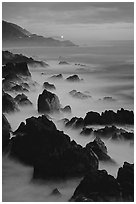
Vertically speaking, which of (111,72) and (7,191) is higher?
(111,72)

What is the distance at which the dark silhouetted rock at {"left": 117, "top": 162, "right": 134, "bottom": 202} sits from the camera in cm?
235

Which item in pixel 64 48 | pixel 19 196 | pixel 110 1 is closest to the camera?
pixel 19 196

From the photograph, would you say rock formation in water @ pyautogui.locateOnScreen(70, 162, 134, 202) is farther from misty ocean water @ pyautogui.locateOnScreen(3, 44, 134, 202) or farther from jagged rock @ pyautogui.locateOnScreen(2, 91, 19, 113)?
jagged rock @ pyautogui.locateOnScreen(2, 91, 19, 113)

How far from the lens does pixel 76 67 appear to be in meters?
2.72

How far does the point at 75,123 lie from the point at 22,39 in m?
0.78

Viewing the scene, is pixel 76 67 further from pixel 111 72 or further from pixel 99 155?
pixel 99 155

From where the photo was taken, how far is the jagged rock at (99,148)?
8.02ft

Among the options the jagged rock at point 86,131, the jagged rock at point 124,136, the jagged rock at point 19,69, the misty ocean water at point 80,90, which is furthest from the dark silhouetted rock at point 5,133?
the jagged rock at point 124,136

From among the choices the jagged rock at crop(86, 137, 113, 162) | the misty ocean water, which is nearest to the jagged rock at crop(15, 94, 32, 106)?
Answer: the misty ocean water

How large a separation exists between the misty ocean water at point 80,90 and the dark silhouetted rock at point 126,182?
6cm

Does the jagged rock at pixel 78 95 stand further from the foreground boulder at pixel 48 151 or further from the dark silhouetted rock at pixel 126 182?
the dark silhouetted rock at pixel 126 182

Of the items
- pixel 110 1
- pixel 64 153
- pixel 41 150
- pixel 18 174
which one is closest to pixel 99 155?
pixel 64 153

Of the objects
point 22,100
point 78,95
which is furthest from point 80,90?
point 22,100

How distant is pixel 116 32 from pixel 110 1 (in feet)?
0.80
